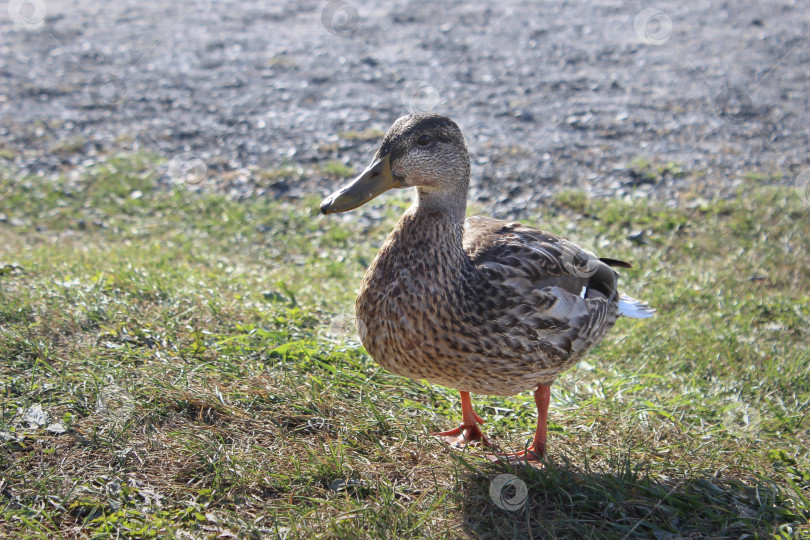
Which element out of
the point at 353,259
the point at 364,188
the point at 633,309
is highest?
the point at 364,188

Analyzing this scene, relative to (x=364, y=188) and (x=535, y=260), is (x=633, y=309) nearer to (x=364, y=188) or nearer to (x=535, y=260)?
(x=535, y=260)

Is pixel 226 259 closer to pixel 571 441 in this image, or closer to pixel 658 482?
pixel 571 441

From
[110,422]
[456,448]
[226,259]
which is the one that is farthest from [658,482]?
[226,259]

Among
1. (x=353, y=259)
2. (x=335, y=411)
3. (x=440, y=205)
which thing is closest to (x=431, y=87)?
(x=353, y=259)

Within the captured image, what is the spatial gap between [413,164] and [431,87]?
591cm

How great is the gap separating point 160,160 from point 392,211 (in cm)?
270

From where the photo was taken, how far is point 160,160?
7602 mm

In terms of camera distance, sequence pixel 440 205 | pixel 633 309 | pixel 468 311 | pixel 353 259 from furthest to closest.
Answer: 1. pixel 353 259
2. pixel 633 309
3. pixel 440 205
4. pixel 468 311

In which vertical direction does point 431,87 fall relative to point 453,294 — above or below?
below

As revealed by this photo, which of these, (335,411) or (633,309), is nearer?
(335,411)

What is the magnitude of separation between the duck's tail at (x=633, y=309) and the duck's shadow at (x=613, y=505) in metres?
1.02

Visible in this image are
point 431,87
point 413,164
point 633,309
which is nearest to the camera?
point 413,164

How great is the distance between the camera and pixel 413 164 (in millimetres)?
3309

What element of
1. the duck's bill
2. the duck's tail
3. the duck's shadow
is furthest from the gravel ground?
the duck's shadow
